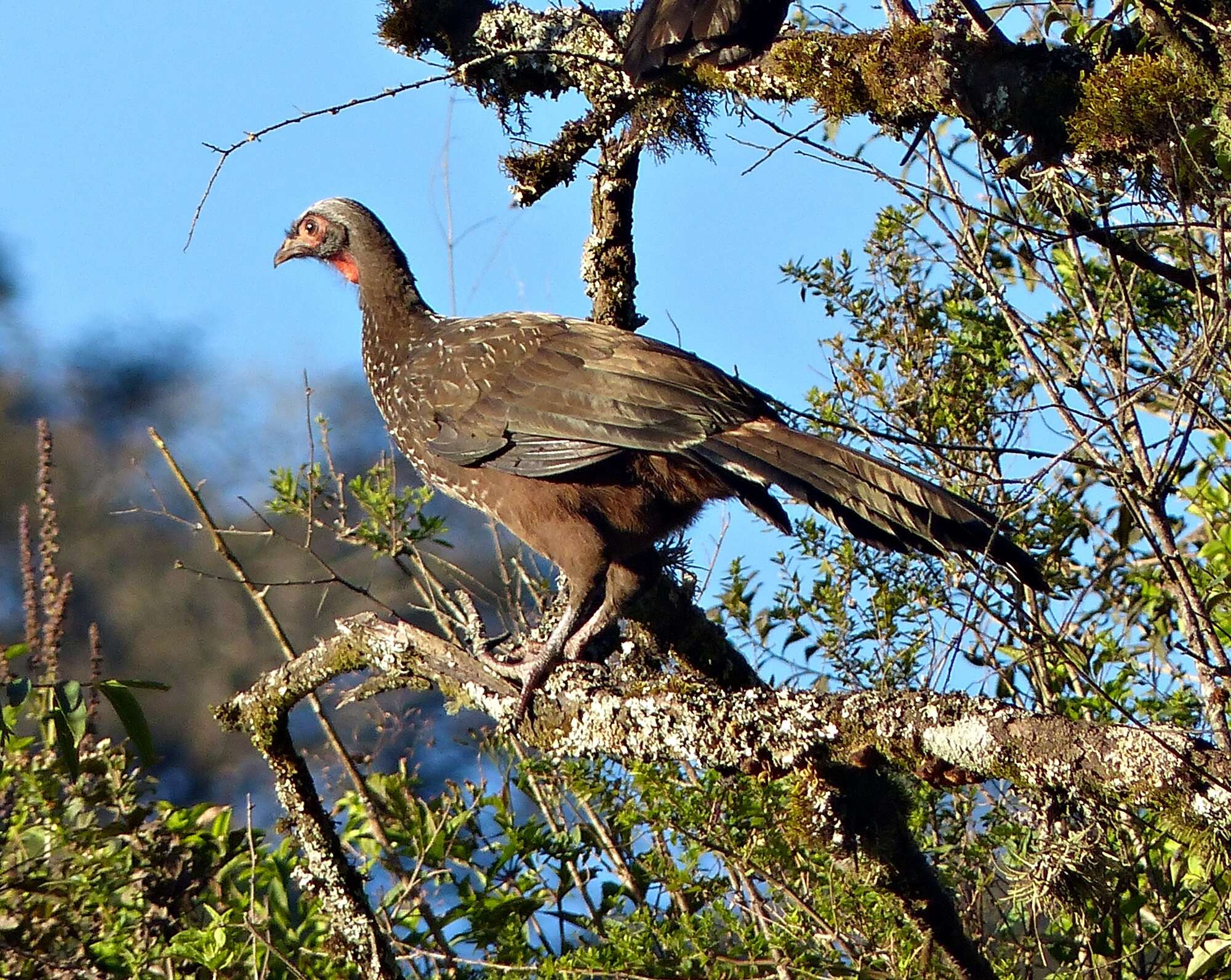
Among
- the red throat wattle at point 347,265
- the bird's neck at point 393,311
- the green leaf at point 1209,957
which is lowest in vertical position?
the green leaf at point 1209,957

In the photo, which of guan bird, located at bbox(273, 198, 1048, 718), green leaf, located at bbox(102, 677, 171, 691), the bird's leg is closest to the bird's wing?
guan bird, located at bbox(273, 198, 1048, 718)

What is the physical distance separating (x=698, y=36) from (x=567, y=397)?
0.97m

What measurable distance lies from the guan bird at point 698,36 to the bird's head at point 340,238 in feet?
3.79

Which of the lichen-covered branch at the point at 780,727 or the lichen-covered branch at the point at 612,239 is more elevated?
the lichen-covered branch at the point at 612,239

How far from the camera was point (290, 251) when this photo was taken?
179 inches

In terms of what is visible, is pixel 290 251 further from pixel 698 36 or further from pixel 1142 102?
pixel 1142 102

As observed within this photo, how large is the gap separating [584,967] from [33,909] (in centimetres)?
133

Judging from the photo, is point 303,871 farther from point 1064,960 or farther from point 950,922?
point 1064,960

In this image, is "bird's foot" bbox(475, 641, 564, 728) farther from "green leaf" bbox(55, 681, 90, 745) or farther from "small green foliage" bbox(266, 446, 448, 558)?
"green leaf" bbox(55, 681, 90, 745)

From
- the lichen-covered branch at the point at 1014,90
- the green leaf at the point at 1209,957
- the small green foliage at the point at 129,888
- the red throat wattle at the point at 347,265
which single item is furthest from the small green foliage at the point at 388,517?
the green leaf at the point at 1209,957

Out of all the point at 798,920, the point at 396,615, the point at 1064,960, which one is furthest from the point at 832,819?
the point at 396,615

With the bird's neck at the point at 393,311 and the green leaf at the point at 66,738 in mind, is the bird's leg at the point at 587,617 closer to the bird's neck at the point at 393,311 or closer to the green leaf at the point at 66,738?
the bird's neck at the point at 393,311

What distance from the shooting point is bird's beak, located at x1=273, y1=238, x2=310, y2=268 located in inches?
178

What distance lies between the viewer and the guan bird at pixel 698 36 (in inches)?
135
